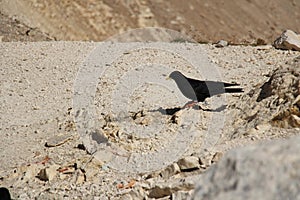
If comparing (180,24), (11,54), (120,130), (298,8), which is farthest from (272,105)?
(298,8)

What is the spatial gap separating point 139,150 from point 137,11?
55.8ft

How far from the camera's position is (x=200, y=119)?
19.9 ft

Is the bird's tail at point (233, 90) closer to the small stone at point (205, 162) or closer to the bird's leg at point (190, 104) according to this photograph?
the bird's leg at point (190, 104)

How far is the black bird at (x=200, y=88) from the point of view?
22.5ft

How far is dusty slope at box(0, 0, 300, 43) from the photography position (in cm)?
1927

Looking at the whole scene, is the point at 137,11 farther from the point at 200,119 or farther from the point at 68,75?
the point at 200,119

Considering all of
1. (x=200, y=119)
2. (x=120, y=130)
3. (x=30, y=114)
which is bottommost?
(x=30, y=114)

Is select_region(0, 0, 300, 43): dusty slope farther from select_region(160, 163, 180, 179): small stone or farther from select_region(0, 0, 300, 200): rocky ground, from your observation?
select_region(160, 163, 180, 179): small stone

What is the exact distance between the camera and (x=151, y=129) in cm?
606

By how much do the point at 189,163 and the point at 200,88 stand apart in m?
3.00

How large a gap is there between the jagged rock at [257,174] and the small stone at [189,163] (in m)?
1.76

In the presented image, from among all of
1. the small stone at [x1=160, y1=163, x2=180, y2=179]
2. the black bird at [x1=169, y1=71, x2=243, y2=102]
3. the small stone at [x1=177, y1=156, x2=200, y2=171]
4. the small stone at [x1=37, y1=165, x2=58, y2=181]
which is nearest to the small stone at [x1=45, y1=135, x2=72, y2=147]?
the small stone at [x1=37, y1=165, x2=58, y2=181]

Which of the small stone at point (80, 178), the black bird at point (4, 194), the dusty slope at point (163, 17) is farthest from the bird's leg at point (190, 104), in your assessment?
the dusty slope at point (163, 17)

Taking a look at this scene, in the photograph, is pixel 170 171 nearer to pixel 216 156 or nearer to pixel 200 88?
pixel 216 156
